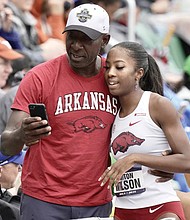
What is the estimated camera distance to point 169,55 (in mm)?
11797

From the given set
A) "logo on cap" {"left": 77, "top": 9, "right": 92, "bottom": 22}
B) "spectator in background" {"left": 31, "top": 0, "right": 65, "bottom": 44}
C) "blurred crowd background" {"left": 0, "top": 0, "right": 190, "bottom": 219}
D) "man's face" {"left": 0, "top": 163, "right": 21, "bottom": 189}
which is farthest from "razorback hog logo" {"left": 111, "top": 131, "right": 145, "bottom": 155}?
"spectator in background" {"left": 31, "top": 0, "right": 65, "bottom": 44}

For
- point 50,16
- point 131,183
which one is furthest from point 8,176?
point 50,16

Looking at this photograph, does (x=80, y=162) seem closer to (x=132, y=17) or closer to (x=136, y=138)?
(x=136, y=138)

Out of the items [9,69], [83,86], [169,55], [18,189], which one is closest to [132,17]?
[169,55]

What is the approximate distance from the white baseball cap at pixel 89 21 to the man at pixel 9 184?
1263 mm

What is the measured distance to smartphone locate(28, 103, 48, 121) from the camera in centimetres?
484

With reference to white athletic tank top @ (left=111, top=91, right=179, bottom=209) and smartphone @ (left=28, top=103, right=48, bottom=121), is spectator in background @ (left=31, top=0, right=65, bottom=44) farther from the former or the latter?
smartphone @ (left=28, top=103, right=48, bottom=121)

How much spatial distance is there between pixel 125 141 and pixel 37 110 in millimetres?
734

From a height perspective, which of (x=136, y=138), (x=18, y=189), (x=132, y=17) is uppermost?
(x=132, y=17)

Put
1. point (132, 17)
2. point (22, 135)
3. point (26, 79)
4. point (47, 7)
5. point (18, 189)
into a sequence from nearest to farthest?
point (22, 135) < point (26, 79) < point (18, 189) < point (47, 7) < point (132, 17)

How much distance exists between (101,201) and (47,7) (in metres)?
5.14

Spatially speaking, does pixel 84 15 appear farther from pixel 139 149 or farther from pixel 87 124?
pixel 139 149

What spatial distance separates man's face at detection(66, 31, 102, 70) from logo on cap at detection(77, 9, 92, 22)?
0.30 ft

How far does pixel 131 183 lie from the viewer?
17.6ft
